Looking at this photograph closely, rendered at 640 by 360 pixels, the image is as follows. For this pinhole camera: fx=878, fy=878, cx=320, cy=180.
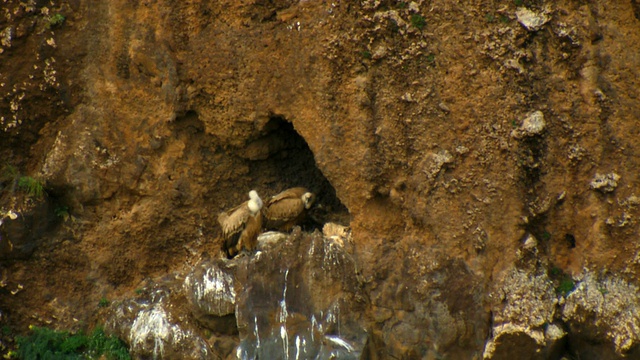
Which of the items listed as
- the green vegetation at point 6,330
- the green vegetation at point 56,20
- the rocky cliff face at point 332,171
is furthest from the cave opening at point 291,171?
the green vegetation at point 6,330

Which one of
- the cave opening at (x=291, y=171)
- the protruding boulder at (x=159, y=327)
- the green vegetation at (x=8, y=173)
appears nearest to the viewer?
the protruding boulder at (x=159, y=327)

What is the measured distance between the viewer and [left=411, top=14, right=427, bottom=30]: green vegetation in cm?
835

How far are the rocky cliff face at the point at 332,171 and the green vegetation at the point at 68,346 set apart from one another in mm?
175

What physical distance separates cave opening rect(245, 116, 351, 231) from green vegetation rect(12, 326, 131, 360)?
2367 mm

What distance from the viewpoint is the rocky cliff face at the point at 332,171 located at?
802 centimetres

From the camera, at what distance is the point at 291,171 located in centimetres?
1029

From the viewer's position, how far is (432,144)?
8.36 meters

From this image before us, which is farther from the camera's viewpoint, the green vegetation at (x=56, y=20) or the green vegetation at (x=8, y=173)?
the green vegetation at (x=8, y=173)

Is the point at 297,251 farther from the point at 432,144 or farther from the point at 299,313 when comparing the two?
the point at 432,144

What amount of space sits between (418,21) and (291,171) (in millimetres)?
2707

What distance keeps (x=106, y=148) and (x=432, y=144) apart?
12.1ft

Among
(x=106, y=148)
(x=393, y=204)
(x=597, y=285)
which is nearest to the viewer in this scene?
(x=597, y=285)

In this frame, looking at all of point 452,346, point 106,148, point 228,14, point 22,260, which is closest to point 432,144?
point 452,346

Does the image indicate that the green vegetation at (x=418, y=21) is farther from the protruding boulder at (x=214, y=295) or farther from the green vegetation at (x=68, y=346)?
the green vegetation at (x=68, y=346)
